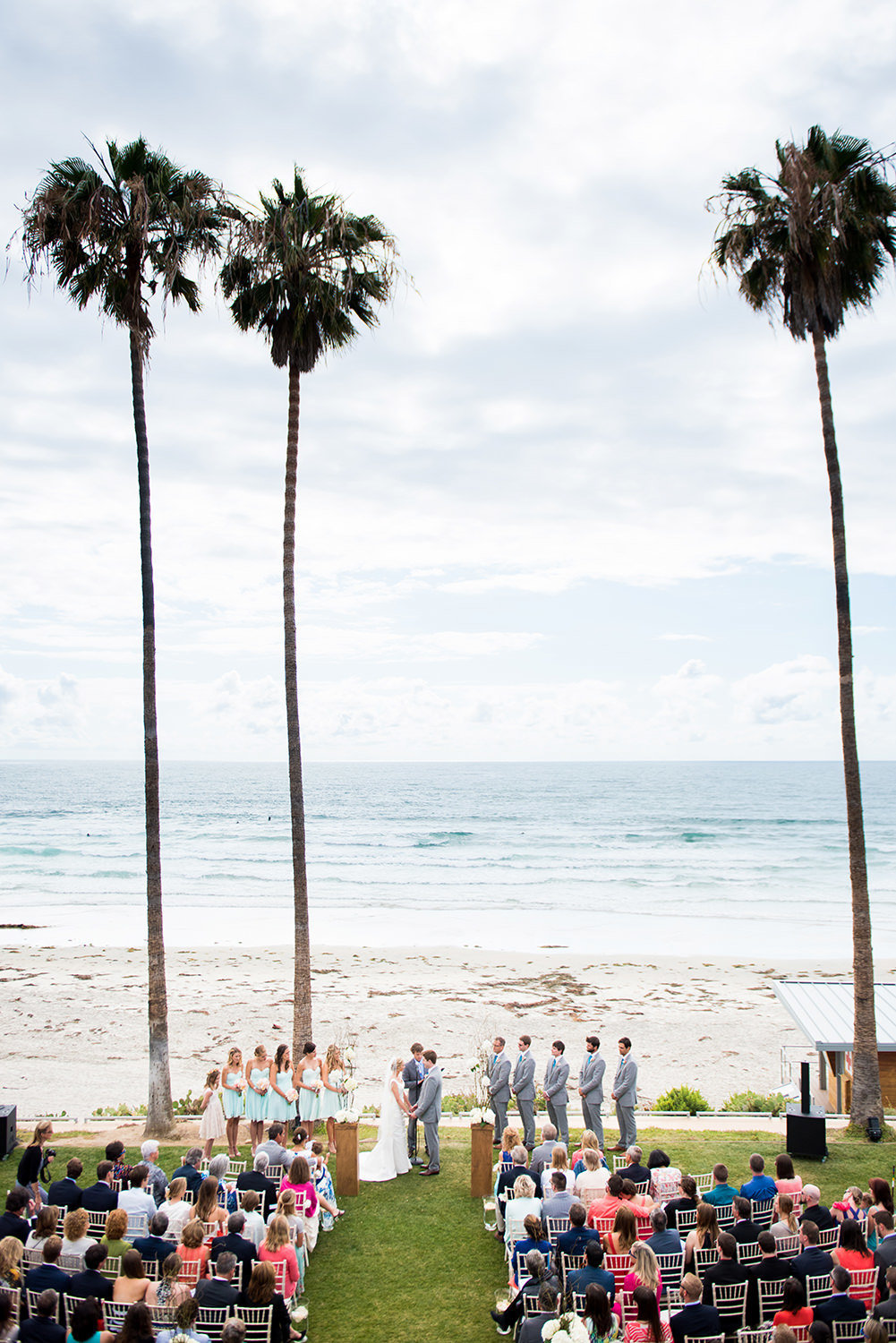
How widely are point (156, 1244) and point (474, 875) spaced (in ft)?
185

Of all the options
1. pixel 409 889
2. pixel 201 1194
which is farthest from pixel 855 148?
pixel 409 889

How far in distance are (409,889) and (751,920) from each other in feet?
67.6

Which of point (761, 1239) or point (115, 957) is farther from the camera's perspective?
point (115, 957)

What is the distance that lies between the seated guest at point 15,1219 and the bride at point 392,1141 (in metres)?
5.12

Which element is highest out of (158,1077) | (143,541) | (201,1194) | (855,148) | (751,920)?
(855,148)

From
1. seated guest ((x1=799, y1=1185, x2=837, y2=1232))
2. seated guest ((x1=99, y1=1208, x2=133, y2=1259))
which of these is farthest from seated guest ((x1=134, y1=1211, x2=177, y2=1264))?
seated guest ((x1=799, y1=1185, x2=837, y2=1232))

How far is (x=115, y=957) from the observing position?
35.9 meters

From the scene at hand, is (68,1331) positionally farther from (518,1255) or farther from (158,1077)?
(158,1077)

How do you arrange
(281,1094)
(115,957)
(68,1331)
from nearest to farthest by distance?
(68,1331), (281,1094), (115,957)

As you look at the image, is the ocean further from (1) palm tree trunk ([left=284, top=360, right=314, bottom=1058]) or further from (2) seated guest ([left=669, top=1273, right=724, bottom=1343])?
(2) seated guest ([left=669, top=1273, right=724, bottom=1343])

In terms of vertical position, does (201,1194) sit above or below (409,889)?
above

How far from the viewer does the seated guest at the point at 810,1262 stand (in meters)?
8.02

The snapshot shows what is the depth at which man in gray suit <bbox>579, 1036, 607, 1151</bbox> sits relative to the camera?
45.5 feet

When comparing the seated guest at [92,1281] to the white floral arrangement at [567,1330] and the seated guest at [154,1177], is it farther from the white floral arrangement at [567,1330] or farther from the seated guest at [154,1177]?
the white floral arrangement at [567,1330]
